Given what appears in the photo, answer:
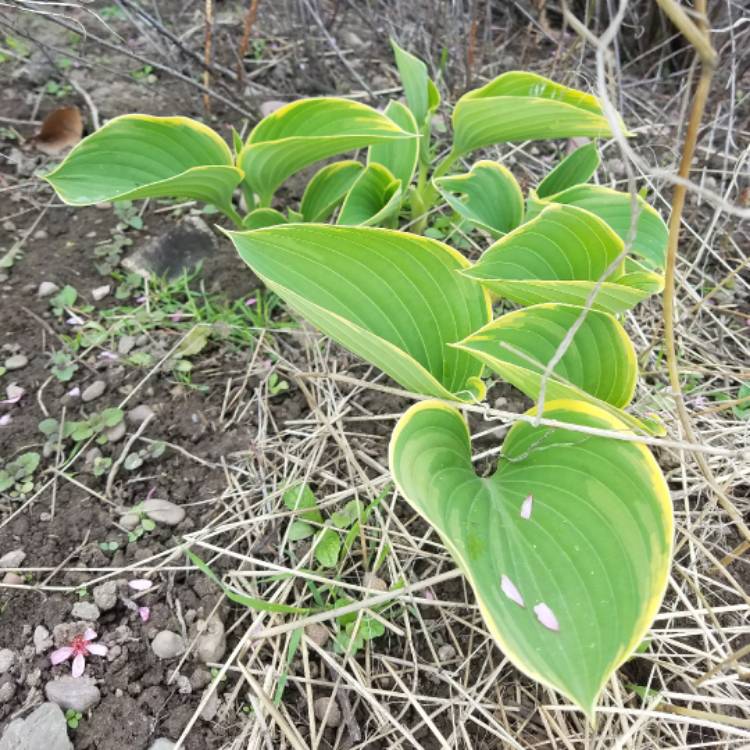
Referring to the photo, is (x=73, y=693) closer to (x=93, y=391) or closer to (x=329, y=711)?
(x=329, y=711)

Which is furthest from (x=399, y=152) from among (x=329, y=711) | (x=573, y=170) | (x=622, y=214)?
(x=329, y=711)

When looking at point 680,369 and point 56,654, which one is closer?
point 56,654

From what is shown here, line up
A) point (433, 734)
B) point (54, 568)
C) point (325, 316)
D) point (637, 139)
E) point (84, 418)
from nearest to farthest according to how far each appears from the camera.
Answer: point (325, 316)
point (433, 734)
point (54, 568)
point (84, 418)
point (637, 139)

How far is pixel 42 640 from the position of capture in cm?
95

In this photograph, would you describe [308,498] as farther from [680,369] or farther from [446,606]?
[680,369]

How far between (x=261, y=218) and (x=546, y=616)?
0.97 metres

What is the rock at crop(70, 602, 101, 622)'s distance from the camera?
3.18 feet

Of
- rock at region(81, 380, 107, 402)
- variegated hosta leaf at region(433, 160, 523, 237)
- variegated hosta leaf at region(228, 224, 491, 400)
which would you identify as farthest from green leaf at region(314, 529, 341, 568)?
variegated hosta leaf at region(433, 160, 523, 237)

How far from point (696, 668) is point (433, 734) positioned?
405 millimetres

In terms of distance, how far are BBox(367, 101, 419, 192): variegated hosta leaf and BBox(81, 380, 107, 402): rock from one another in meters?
0.72

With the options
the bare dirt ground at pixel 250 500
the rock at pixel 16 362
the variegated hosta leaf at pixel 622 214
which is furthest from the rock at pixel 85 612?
the variegated hosta leaf at pixel 622 214

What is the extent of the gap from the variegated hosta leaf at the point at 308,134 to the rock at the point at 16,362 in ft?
1.95

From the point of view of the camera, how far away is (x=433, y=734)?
90 cm

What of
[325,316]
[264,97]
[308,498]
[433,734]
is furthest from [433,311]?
[264,97]
